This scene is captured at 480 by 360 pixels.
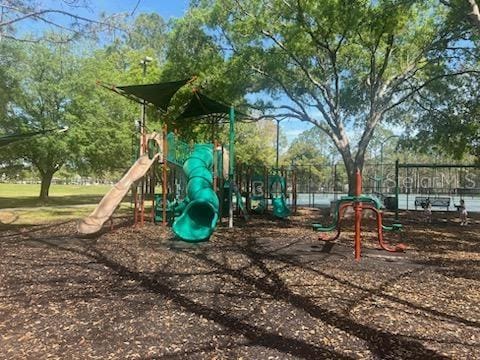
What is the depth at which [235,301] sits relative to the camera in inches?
232

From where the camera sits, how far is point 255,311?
5449 mm

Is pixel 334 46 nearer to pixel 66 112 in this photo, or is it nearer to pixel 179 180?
pixel 179 180

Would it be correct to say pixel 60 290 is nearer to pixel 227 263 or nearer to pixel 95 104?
pixel 227 263

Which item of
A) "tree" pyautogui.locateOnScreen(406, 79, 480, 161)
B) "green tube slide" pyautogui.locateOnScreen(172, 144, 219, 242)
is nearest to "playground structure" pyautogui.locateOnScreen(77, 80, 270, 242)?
"green tube slide" pyautogui.locateOnScreen(172, 144, 219, 242)

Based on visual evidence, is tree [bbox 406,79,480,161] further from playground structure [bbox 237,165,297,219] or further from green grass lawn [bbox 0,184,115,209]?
green grass lawn [bbox 0,184,115,209]

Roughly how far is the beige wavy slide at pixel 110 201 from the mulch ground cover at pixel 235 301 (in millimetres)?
1317

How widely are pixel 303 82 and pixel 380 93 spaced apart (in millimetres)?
4057

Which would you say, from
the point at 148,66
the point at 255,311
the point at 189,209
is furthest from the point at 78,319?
the point at 148,66

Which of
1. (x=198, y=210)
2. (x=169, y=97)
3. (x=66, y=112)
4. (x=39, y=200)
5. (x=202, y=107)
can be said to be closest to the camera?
(x=198, y=210)

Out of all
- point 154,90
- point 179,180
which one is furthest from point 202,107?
point 154,90

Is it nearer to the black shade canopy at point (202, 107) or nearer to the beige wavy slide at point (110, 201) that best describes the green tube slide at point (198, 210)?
the beige wavy slide at point (110, 201)

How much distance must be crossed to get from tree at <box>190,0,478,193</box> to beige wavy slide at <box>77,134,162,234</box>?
6874 millimetres

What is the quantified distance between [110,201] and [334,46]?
36.3ft

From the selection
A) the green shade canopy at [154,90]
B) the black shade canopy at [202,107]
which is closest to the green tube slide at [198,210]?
the green shade canopy at [154,90]
